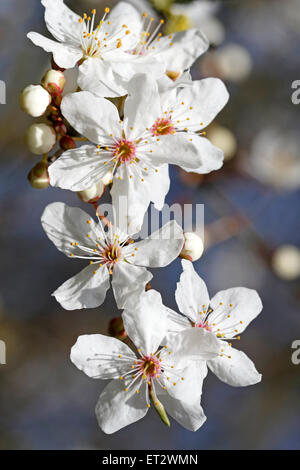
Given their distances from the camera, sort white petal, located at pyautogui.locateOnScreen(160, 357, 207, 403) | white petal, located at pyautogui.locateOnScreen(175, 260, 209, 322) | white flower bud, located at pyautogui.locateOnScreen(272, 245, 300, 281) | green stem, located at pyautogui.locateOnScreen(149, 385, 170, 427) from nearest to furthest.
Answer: green stem, located at pyautogui.locateOnScreen(149, 385, 170, 427)
white petal, located at pyautogui.locateOnScreen(160, 357, 207, 403)
white petal, located at pyautogui.locateOnScreen(175, 260, 209, 322)
white flower bud, located at pyautogui.locateOnScreen(272, 245, 300, 281)

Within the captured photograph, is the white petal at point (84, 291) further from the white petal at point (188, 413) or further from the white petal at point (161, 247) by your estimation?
the white petal at point (188, 413)

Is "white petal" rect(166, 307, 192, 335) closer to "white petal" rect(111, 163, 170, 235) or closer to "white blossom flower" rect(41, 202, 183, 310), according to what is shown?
"white blossom flower" rect(41, 202, 183, 310)

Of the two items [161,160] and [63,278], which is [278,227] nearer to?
[63,278]

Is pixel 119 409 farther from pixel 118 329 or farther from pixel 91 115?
pixel 91 115

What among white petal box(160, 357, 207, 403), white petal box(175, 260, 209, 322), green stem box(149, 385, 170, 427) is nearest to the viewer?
green stem box(149, 385, 170, 427)

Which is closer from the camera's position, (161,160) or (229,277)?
(161,160)

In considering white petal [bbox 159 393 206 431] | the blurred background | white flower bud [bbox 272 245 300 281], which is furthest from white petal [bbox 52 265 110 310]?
white flower bud [bbox 272 245 300 281]

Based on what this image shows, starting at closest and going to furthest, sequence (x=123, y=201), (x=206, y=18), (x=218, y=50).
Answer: (x=123, y=201)
(x=206, y=18)
(x=218, y=50)

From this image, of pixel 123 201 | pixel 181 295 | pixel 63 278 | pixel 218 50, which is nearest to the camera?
pixel 123 201

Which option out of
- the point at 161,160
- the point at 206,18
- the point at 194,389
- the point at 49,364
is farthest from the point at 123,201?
the point at 49,364
